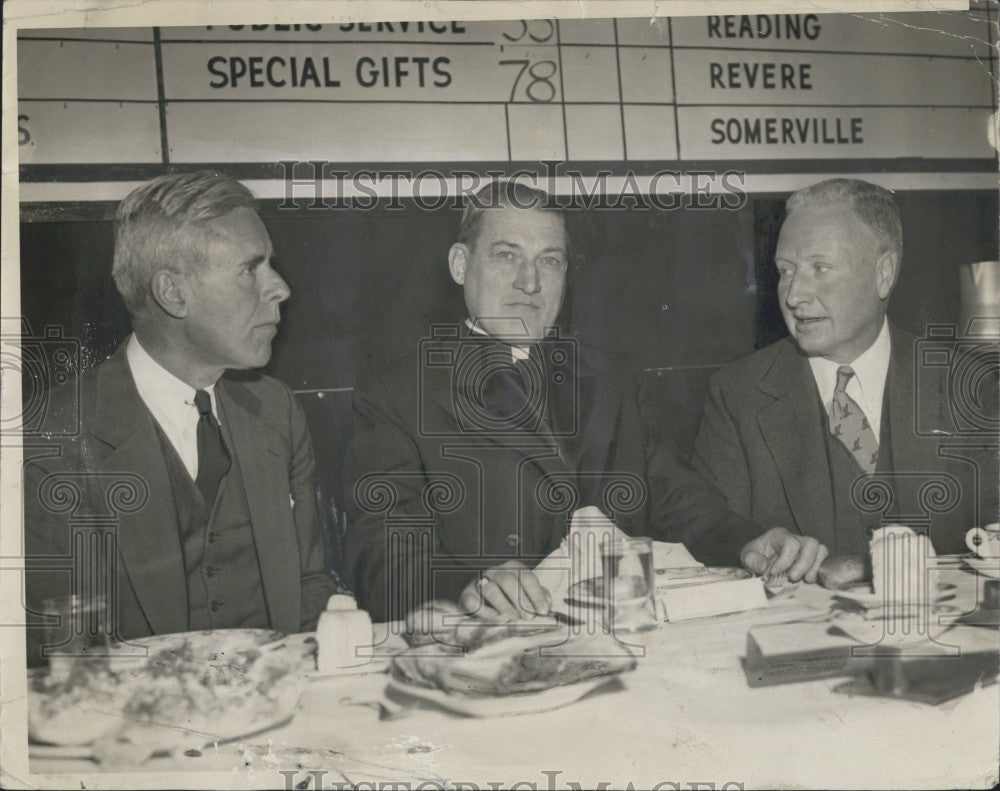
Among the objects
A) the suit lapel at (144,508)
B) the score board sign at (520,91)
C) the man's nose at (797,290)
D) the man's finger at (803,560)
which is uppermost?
the score board sign at (520,91)

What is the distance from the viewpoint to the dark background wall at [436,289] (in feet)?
12.0

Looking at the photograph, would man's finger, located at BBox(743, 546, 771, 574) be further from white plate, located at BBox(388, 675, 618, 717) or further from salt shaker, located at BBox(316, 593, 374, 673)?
salt shaker, located at BBox(316, 593, 374, 673)

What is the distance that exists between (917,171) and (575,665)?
2.00 m

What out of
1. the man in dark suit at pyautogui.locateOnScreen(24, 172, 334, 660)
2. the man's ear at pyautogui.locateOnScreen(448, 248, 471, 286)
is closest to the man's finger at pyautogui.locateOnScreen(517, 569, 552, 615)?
the man in dark suit at pyautogui.locateOnScreen(24, 172, 334, 660)

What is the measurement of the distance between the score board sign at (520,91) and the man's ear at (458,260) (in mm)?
292

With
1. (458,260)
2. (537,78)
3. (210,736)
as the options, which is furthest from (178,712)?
(537,78)

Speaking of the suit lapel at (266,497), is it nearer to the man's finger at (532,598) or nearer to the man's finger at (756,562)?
the man's finger at (532,598)

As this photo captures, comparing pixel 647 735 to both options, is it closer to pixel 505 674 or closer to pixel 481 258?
pixel 505 674

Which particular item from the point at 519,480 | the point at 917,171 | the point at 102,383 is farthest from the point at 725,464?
the point at 102,383

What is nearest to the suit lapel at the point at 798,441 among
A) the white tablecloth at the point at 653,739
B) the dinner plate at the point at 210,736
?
the white tablecloth at the point at 653,739

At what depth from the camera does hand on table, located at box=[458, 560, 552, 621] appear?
3.62m

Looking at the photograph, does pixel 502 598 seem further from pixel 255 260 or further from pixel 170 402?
pixel 255 260

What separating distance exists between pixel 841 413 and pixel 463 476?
1.28m

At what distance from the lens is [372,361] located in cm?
365
